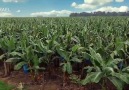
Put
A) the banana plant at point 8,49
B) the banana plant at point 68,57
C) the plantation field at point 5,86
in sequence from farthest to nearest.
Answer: the banana plant at point 8,49 < the plantation field at point 5,86 < the banana plant at point 68,57

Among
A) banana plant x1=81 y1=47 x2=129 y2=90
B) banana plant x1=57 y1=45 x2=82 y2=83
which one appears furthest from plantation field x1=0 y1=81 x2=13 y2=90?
banana plant x1=81 y1=47 x2=129 y2=90

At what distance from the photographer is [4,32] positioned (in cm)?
1050

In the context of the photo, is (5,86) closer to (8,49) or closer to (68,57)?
(8,49)

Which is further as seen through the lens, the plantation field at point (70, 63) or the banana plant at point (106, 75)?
the plantation field at point (70, 63)

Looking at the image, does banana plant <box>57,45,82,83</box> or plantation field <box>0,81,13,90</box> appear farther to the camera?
plantation field <box>0,81,13,90</box>

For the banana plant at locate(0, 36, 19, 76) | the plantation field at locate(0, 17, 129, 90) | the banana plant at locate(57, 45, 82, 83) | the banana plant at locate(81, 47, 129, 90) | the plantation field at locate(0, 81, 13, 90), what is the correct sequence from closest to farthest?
the banana plant at locate(81, 47, 129, 90) < the plantation field at locate(0, 17, 129, 90) < the banana plant at locate(57, 45, 82, 83) < the plantation field at locate(0, 81, 13, 90) < the banana plant at locate(0, 36, 19, 76)

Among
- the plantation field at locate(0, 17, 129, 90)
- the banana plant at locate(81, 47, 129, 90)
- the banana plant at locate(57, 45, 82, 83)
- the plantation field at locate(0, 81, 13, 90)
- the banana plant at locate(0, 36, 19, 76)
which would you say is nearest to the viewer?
the banana plant at locate(81, 47, 129, 90)

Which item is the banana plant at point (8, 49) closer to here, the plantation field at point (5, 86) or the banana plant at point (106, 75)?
the plantation field at point (5, 86)

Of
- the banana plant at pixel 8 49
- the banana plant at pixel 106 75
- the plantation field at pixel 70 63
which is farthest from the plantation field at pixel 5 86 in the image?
the banana plant at pixel 106 75

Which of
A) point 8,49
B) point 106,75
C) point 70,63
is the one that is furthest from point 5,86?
point 106,75

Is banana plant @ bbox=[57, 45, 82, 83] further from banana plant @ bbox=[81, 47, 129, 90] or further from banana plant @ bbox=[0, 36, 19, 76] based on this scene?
banana plant @ bbox=[0, 36, 19, 76]

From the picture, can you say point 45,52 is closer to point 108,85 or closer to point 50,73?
point 50,73

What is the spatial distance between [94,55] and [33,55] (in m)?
1.91

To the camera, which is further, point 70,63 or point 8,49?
point 8,49
